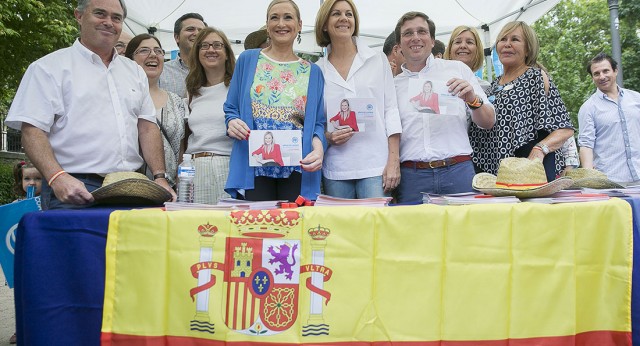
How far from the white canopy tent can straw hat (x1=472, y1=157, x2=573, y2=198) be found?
5033 millimetres

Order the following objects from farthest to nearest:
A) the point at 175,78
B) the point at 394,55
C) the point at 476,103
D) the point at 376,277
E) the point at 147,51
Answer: the point at 394,55 → the point at 175,78 → the point at 147,51 → the point at 476,103 → the point at 376,277

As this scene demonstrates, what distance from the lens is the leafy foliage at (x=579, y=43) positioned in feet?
75.9

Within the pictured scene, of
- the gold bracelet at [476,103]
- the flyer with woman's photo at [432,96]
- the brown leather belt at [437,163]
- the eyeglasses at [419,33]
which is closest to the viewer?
the flyer with woman's photo at [432,96]

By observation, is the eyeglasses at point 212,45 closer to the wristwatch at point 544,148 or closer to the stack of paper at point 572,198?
the wristwatch at point 544,148

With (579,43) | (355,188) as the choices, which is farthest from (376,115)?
(579,43)

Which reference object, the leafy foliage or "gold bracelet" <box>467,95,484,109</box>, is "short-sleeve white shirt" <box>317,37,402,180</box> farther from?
the leafy foliage

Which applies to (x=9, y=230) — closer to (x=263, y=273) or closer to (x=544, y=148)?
(x=263, y=273)

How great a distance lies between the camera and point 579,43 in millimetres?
28469

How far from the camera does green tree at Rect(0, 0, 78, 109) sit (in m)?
12.9

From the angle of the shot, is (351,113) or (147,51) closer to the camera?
(351,113)

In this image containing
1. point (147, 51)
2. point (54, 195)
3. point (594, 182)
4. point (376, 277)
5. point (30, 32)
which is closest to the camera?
point (376, 277)

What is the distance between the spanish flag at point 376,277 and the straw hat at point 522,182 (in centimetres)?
23

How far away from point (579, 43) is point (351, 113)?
1146 inches

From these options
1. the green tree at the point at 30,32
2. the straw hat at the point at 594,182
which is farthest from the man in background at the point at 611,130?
the green tree at the point at 30,32
